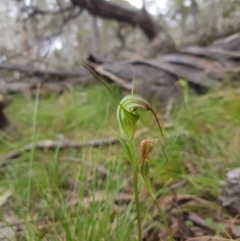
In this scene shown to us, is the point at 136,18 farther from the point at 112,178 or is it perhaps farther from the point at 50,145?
the point at 112,178

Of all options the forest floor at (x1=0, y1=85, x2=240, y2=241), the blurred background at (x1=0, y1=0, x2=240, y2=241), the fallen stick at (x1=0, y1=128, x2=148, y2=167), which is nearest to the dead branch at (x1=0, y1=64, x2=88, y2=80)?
the blurred background at (x1=0, y1=0, x2=240, y2=241)

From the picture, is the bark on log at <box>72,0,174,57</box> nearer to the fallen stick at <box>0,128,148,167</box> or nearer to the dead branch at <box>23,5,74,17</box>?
the dead branch at <box>23,5,74,17</box>

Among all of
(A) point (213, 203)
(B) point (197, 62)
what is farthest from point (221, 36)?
(A) point (213, 203)

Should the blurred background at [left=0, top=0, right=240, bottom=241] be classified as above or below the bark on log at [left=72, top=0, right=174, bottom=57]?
below

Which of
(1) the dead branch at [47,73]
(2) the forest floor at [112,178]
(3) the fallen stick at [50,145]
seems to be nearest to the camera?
(2) the forest floor at [112,178]

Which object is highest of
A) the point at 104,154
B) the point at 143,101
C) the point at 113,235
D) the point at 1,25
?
the point at 1,25

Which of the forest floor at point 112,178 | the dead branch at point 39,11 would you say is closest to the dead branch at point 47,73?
the dead branch at point 39,11

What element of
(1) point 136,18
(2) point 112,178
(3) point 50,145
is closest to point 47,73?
(1) point 136,18

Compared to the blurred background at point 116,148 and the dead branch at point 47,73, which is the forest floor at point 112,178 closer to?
the blurred background at point 116,148

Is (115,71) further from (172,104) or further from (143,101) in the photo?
(143,101)
